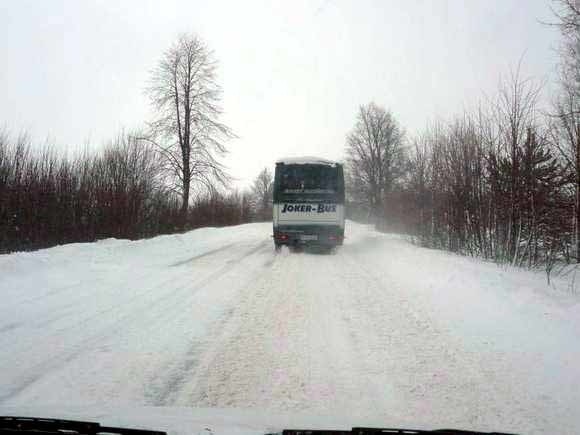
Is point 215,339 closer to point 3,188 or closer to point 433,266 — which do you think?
point 433,266

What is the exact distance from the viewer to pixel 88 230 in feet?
49.0

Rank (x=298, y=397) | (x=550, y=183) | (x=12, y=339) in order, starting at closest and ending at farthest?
(x=298, y=397)
(x=12, y=339)
(x=550, y=183)

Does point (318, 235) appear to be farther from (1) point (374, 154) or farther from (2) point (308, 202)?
(1) point (374, 154)

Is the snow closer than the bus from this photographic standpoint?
No

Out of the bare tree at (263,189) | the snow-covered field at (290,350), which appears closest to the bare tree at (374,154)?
the bare tree at (263,189)

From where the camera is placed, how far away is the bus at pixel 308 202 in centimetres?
1411

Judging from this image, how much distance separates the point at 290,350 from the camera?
4.23 meters

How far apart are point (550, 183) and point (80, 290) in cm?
1173

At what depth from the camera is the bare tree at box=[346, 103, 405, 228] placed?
52406 millimetres

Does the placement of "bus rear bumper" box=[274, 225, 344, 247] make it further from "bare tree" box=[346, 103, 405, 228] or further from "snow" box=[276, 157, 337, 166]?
"bare tree" box=[346, 103, 405, 228]

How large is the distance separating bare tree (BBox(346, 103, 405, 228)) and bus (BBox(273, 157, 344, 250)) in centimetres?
3812

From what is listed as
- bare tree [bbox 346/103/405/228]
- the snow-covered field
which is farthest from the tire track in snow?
bare tree [bbox 346/103/405/228]

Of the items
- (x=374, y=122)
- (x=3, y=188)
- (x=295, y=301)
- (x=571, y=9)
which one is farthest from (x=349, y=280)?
(x=374, y=122)

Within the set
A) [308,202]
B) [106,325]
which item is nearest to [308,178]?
[308,202]
